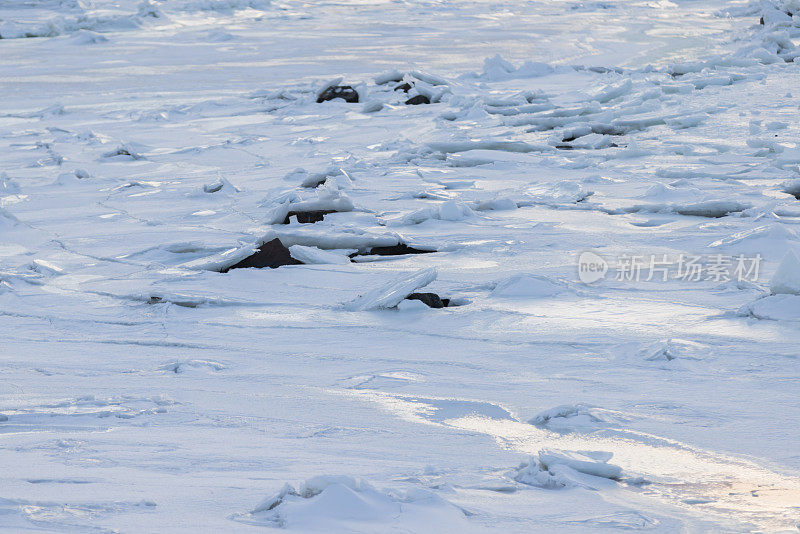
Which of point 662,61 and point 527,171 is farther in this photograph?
point 662,61

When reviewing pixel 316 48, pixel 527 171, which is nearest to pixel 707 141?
pixel 527 171

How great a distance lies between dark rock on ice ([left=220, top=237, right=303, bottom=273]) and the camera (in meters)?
A: 4.18

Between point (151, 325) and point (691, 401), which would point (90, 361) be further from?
point (691, 401)

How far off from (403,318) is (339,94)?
662 centimetres

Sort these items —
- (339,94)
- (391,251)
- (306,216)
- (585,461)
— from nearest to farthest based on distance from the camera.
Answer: (585,461) < (391,251) < (306,216) < (339,94)

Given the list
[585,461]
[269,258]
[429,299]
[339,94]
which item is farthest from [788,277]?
[339,94]

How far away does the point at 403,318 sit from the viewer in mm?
3492

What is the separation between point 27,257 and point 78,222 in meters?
0.78

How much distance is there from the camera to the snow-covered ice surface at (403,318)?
2.05 metres

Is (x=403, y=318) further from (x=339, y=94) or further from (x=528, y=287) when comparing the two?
(x=339, y=94)

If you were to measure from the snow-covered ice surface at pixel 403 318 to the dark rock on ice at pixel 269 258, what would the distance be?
47 millimetres

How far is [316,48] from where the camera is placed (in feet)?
48.5

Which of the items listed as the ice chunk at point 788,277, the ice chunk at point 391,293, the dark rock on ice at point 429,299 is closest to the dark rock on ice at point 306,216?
the ice chunk at point 391,293

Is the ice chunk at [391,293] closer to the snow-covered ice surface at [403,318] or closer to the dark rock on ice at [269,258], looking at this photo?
the snow-covered ice surface at [403,318]
